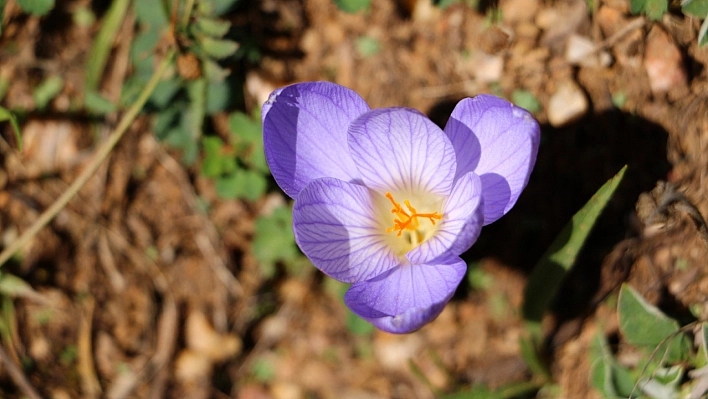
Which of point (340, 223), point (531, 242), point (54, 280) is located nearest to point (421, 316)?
point (340, 223)

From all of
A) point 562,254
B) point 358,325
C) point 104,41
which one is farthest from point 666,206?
point 104,41

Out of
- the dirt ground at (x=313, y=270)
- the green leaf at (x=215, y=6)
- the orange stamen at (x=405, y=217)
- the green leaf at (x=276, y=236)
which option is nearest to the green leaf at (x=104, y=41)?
the dirt ground at (x=313, y=270)

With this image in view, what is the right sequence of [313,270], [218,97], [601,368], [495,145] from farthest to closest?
[313,270] < [218,97] < [601,368] < [495,145]

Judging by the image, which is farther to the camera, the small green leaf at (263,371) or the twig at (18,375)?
the small green leaf at (263,371)

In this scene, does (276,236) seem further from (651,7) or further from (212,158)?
(651,7)

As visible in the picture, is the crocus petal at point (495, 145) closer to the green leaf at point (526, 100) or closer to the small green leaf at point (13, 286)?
the green leaf at point (526, 100)

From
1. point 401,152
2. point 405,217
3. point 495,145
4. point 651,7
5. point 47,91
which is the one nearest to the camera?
point 495,145
